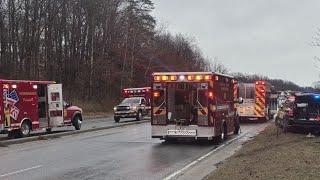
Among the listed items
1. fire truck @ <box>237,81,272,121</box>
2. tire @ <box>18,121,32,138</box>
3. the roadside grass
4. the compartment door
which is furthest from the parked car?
the roadside grass

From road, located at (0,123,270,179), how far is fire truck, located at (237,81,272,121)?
635 inches

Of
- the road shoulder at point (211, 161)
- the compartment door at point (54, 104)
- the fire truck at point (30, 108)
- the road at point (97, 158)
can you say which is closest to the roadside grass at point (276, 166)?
the road shoulder at point (211, 161)

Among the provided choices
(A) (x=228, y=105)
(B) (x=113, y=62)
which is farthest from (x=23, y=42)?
(A) (x=228, y=105)

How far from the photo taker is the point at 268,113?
141 ft

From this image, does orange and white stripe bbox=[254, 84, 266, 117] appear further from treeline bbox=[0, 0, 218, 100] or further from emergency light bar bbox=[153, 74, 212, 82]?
treeline bbox=[0, 0, 218, 100]

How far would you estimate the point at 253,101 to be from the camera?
130 feet

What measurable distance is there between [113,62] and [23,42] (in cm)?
1889

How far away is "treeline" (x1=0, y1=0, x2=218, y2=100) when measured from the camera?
2255 inches

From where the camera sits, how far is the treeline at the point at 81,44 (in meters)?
57.3

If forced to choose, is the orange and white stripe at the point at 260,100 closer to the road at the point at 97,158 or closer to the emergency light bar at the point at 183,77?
the road at the point at 97,158

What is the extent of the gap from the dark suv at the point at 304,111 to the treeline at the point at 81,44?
34.5 m

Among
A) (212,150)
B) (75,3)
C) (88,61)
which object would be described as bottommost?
(212,150)

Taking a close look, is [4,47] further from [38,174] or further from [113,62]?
[38,174]

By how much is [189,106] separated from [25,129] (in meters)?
7.31
